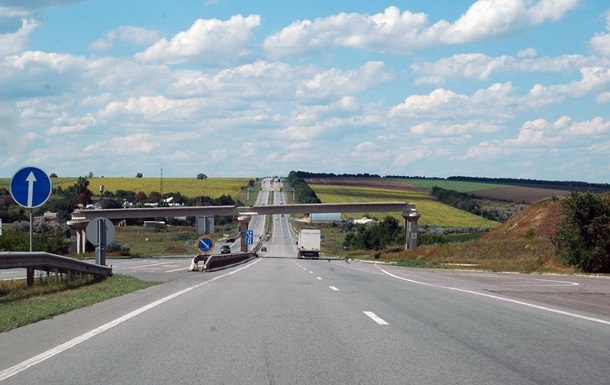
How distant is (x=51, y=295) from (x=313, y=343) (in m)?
10.5

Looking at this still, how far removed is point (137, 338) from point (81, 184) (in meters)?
120

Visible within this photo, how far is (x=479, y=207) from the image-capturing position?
477 feet

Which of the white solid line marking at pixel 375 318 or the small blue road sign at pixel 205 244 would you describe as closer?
the white solid line marking at pixel 375 318

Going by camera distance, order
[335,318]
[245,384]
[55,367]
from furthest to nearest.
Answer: [335,318] → [55,367] → [245,384]

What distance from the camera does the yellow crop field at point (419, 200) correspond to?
131125mm

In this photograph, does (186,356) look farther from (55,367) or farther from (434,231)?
(434,231)

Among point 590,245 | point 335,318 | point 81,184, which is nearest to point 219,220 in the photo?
point 81,184

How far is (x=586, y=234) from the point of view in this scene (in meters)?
43.3

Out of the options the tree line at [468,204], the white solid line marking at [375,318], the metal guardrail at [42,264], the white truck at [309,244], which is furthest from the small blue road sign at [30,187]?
the tree line at [468,204]

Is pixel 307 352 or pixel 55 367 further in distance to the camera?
pixel 307 352

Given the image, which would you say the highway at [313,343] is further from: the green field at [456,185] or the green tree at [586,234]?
the green field at [456,185]

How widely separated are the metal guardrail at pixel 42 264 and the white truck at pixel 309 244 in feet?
200

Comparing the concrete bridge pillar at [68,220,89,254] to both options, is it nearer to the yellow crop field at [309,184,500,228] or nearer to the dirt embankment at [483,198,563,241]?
the dirt embankment at [483,198,563,241]

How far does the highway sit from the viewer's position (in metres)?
9.42
